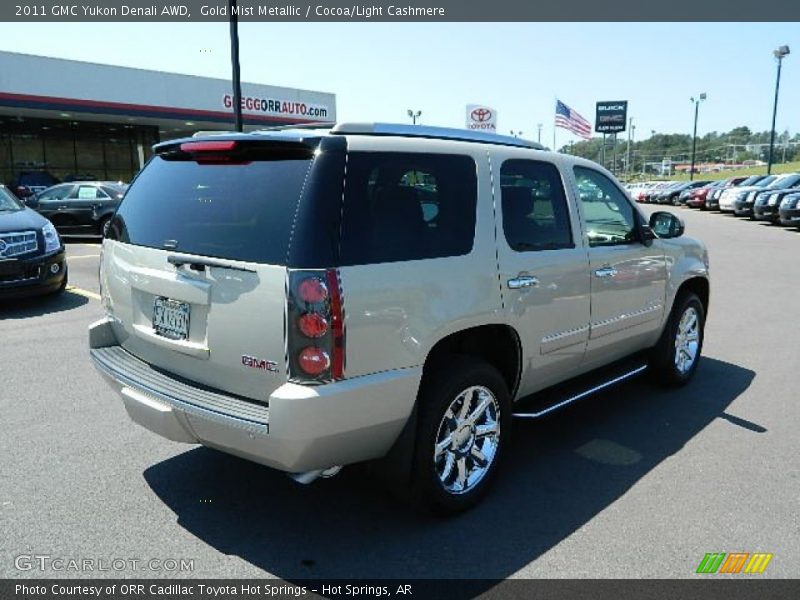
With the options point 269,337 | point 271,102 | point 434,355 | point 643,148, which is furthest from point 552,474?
point 643,148

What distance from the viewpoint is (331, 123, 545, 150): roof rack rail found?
3010 millimetres

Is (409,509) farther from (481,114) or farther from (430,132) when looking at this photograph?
(481,114)

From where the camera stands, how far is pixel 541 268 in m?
3.65

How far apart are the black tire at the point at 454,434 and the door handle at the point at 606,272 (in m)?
1.15

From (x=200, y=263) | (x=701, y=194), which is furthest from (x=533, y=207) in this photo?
(x=701, y=194)

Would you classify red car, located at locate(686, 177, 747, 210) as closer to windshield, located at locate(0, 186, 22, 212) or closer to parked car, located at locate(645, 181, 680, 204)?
parked car, located at locate(645, 181, 680, 204)

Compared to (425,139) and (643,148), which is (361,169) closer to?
(425,139)

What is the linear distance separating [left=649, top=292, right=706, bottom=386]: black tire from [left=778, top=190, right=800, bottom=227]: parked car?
1762 cm

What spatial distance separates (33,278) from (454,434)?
22.5ft

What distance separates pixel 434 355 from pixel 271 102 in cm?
3280

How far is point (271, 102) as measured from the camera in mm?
33406

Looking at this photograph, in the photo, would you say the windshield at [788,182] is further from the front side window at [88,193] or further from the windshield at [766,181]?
the front side window at [88,193]

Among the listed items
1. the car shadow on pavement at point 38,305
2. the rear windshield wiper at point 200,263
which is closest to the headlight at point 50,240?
the car shadow on pavement at point 38,305

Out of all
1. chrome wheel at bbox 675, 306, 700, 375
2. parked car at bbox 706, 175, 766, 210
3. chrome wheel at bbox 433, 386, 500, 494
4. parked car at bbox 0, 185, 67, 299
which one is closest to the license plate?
chrome wheel at bbox 433, 386, 500, 494
